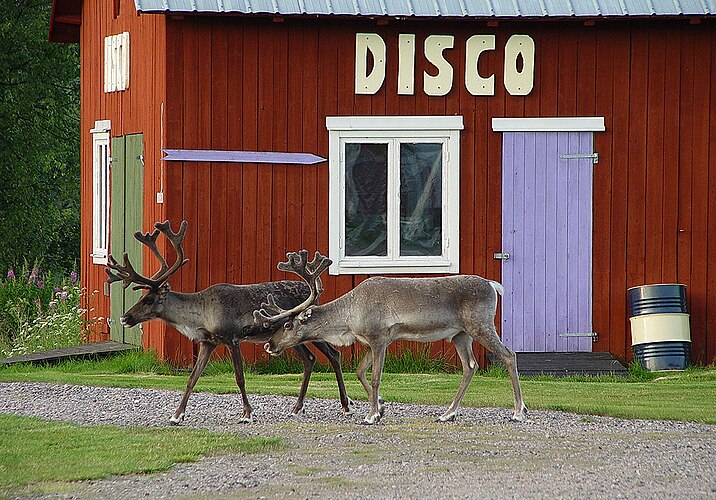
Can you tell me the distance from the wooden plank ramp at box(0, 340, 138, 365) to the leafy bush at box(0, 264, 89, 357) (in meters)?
1.05

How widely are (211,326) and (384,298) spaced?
150 centimetres

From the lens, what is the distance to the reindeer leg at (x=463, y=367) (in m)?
11.8

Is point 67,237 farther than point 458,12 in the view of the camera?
Yes

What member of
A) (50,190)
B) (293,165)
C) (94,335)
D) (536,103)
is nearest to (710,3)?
(536,103)

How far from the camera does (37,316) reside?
2100cm

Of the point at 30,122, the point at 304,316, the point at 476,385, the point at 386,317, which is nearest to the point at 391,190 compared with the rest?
the point at 476,385

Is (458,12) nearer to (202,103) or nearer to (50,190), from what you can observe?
(202,103)

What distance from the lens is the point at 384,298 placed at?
11758 millimetres

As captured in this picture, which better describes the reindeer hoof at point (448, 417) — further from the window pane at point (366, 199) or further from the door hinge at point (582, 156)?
the door hinge at point (582, 156)

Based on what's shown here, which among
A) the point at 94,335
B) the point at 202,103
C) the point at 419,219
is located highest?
the point at 202,103

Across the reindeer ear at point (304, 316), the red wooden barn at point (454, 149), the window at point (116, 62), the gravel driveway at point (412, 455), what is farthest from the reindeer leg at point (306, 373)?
the window at point (116, 62)

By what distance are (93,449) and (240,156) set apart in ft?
20.2

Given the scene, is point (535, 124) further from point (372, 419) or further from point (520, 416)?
point (372, 419)

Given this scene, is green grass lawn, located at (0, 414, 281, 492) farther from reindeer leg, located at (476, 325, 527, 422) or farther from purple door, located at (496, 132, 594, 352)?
purple door, located at (496, 132, 594, 352)
